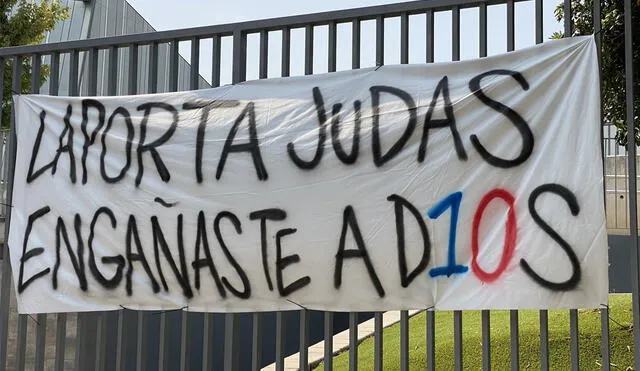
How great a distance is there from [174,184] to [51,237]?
2.95 feet

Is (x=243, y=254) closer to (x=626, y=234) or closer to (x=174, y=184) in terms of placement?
(x=174, y=184)

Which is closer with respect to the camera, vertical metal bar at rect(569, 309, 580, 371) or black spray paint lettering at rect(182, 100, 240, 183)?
vertical metal bar at rect(569, 309, 580, 371)

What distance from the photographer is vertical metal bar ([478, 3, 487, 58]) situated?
13.7 ft

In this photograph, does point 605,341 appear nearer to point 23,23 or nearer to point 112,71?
point 112,71

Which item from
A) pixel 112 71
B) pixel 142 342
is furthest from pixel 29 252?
pixel 112 71

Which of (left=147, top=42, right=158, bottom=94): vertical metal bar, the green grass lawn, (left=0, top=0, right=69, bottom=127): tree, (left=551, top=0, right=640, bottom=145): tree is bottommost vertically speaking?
the green grass lawn

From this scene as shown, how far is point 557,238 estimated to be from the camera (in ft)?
12.6

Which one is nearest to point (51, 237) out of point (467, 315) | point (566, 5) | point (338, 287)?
point (338, 287)

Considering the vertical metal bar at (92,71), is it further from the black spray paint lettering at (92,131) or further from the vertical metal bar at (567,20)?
the vertical metal bar at (567,20)

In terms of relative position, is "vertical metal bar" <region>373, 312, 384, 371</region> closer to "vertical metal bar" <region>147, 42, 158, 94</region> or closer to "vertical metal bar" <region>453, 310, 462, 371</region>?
"vertical metal bar" <region>453, 310, 462, 371</region>

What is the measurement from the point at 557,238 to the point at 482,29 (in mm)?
1072

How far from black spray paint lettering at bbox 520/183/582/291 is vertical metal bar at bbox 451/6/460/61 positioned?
0.78m

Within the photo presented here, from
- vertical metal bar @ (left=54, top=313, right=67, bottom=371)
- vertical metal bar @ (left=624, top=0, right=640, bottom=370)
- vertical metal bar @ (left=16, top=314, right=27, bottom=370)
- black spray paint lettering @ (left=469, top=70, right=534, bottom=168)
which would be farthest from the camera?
vertical metal bar @ (left=16, top=314, right=27, bottom=370)

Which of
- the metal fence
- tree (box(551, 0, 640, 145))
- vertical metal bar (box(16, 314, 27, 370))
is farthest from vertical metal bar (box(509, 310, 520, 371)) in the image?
tree (box(551, 0, 640, 145))
